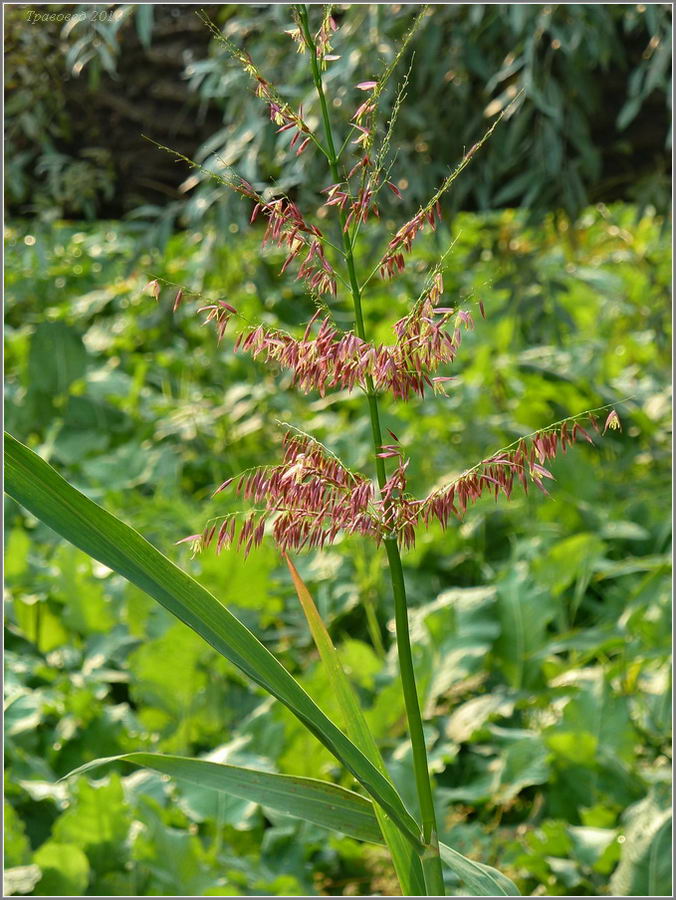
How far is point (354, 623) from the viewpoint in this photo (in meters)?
2.30

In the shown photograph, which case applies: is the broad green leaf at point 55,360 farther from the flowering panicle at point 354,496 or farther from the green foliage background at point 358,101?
the flowering panicle at point 354,496

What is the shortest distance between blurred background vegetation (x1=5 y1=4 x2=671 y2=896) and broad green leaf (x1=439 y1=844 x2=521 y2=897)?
0.81 metres

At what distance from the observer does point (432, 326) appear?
54cm

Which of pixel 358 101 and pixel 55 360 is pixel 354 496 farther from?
pixel 55 360

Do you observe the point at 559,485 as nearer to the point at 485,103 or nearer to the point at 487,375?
the point at 487,375

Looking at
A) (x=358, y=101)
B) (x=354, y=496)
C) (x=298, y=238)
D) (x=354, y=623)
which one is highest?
(x=358, y=101)

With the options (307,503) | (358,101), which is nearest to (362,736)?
(307,503)

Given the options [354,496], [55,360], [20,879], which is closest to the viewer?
[354,496]

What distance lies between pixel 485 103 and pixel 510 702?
1.35 metres

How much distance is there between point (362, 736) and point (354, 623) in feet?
5.52

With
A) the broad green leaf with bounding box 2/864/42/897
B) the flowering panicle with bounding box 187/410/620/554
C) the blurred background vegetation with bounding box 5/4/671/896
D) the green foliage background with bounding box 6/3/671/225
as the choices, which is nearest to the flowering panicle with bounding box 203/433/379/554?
the flowering panicle with bounding box 187/410/620/554

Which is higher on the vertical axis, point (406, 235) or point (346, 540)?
point (346, 540)

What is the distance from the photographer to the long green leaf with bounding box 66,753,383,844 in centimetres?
61

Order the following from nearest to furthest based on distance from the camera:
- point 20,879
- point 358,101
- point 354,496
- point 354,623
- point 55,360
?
point 354,496 → point 20,879 → point 358,101 → point 354,623 → point 55,360
